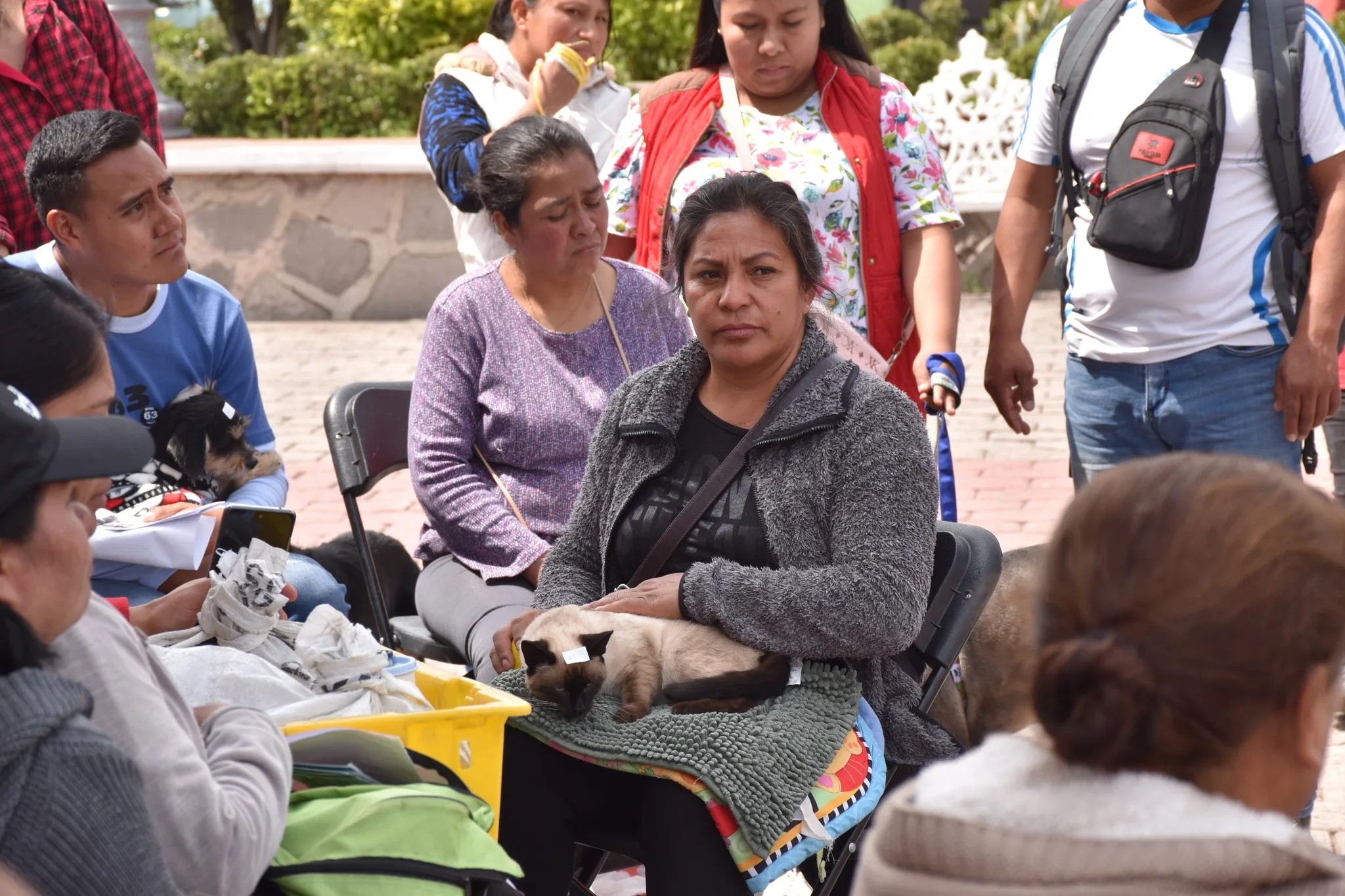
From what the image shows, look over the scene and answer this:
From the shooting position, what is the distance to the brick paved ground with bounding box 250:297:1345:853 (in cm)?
629

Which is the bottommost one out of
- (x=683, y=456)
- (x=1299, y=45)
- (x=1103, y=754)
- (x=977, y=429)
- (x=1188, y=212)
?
(x=977, y=429)

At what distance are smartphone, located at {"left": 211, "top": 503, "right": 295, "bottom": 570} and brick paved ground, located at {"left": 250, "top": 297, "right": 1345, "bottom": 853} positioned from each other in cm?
265

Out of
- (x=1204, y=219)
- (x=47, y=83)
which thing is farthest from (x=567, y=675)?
(x=47, y=83)

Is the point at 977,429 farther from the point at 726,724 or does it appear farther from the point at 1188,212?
the point at 726,724

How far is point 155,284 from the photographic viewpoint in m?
3.39

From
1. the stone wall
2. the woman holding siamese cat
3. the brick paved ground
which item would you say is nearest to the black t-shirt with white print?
the woman holding siamese cat

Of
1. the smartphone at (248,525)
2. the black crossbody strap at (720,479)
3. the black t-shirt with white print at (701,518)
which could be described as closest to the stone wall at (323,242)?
the smartphone at (248,525)

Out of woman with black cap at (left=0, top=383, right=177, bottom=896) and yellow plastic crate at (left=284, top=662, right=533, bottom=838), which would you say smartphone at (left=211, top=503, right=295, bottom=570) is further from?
woman with black cap at (left=0, top=383, right=177, bottom=896)

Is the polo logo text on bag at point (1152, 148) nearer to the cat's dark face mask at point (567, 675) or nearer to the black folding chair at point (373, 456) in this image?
the cat's dark face mask at point (567, 675)

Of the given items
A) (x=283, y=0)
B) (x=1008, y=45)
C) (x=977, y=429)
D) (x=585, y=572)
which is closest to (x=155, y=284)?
(x=585, y=572)

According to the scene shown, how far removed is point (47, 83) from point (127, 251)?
156cm

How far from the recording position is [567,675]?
2.60m

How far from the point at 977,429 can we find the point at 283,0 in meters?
15.7

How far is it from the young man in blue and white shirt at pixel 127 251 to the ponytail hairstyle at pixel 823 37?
1581 millimetres
